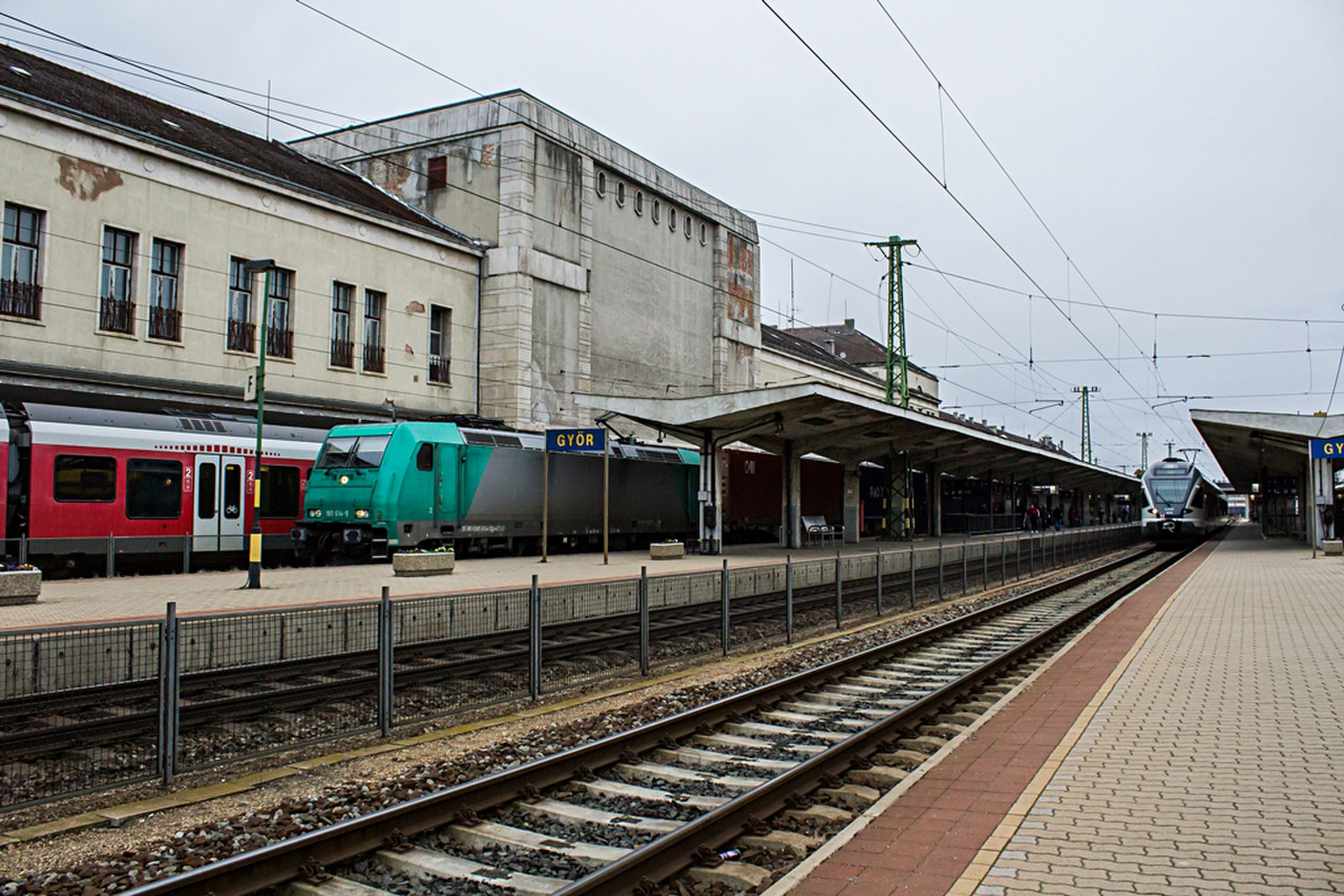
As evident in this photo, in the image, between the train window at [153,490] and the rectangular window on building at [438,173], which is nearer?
the train window at [153,490]

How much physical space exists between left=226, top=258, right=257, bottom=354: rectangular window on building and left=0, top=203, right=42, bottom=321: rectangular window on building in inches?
191

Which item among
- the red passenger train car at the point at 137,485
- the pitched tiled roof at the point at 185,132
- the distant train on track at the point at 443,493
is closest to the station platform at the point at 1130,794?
the red passenger train car at the point at 137,485

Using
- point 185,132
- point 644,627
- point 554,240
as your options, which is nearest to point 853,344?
point 554,240

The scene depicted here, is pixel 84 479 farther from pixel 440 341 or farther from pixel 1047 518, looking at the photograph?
pixel 1047 518

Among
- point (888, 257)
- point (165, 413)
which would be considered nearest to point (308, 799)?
point (165, 413)

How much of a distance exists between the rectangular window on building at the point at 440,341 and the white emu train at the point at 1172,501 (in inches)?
1276

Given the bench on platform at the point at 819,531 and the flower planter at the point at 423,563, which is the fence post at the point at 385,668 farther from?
the bench on platform at the point at 819,531

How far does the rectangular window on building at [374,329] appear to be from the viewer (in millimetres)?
31031

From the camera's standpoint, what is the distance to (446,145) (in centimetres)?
3638

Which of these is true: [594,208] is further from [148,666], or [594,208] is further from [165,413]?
[148,666]

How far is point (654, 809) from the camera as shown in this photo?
6.60 metres

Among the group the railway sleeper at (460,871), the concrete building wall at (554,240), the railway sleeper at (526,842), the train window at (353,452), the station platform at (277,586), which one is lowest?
the railway sleeper at (460,871)

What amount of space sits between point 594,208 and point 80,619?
2843 cm

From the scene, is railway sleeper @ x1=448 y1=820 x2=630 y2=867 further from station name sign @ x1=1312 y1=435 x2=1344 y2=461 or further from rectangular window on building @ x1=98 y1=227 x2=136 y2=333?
station name sign @ x1=1312 y1=435 x2=1344 y2=461
